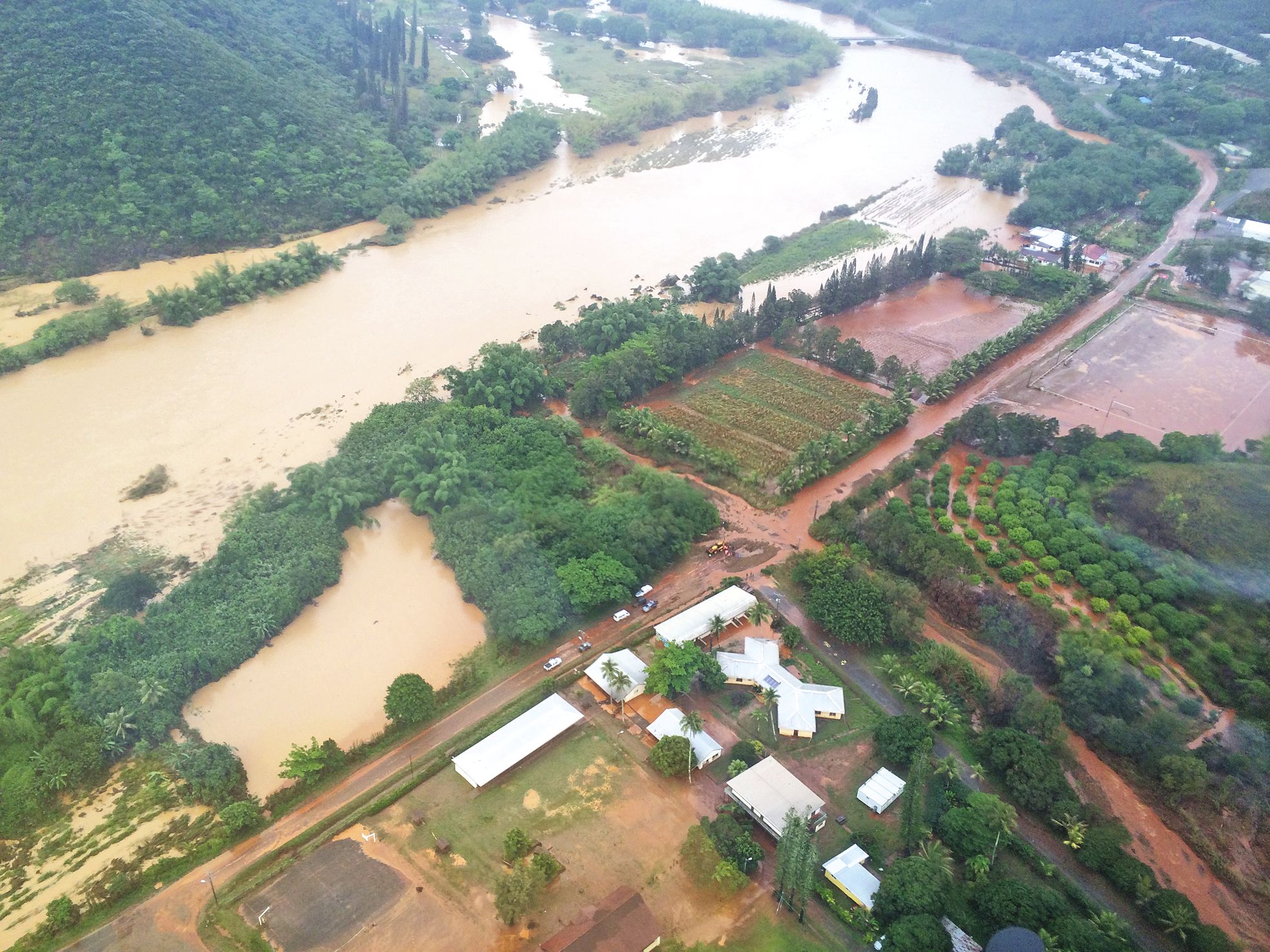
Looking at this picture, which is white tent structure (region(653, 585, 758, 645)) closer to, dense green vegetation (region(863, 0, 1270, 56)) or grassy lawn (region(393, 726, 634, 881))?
grassy lawn (region(393, 726, 634, 881))

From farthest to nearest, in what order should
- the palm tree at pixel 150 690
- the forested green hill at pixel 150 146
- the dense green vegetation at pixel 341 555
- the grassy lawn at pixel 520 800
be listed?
the forested green hill at pixel 150 146
the palm tree at pixel 150 690
the dense green vegetation at pixel 341 555
the grassy lawn at pixel 520 800

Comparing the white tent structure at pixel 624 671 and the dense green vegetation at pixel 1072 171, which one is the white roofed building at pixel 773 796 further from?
the dense green vegetation at pixel 1072 171

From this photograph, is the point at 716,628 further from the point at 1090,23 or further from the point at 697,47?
the point at 1090,23

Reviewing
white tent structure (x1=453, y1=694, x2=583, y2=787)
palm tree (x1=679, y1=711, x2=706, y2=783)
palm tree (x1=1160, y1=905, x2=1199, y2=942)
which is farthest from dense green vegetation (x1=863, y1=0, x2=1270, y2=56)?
white tent structure (x1=453, y1=694, x2=583, y2=787)

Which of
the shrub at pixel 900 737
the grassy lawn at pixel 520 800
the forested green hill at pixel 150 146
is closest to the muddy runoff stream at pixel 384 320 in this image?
the forested green hill at pixel 150 146

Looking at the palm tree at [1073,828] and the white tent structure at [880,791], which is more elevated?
the palm tree at [1073,828]

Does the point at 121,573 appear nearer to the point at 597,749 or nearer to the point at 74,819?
the point at 74,819

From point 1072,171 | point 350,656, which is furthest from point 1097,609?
point 1072,171

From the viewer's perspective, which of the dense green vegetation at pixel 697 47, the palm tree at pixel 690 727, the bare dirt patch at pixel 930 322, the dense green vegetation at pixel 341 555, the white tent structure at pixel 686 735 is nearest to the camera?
the palm tree at pixel 690 727
